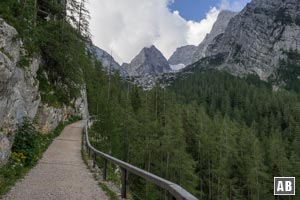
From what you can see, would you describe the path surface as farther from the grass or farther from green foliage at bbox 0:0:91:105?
green foliage at bbox 0:0:91:105

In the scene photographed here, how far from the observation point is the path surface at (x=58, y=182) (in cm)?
988

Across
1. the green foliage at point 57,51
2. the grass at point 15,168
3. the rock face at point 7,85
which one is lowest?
the grass at point 15,168

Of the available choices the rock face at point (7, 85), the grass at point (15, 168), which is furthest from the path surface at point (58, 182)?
the rock face at point (7, 85)

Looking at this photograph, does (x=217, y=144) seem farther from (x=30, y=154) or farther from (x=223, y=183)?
(x=30, y=154)

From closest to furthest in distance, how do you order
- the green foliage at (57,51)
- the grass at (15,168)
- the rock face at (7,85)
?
the grass at (15,168), the rock face at (7,85), the green foliage at (57,51)

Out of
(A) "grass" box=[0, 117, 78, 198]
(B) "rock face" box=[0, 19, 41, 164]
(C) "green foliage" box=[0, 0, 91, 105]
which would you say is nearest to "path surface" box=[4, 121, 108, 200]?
(A) "grass" box=[0, 117, 78, 198]

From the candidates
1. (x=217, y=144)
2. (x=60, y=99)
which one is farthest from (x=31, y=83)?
(x=217, y=144)

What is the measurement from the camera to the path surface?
988cm

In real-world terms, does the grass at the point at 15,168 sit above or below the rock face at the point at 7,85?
below

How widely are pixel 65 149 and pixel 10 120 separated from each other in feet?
30.4

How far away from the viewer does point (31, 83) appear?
67.9ft

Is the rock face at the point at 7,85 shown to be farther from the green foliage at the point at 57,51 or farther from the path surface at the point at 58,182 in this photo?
the green foliage at the point at 57,51

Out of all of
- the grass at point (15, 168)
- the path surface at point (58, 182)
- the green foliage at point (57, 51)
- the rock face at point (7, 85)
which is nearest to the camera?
the path surface at point (58, 182)

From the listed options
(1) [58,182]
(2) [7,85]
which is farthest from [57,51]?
(1) [58,182]
